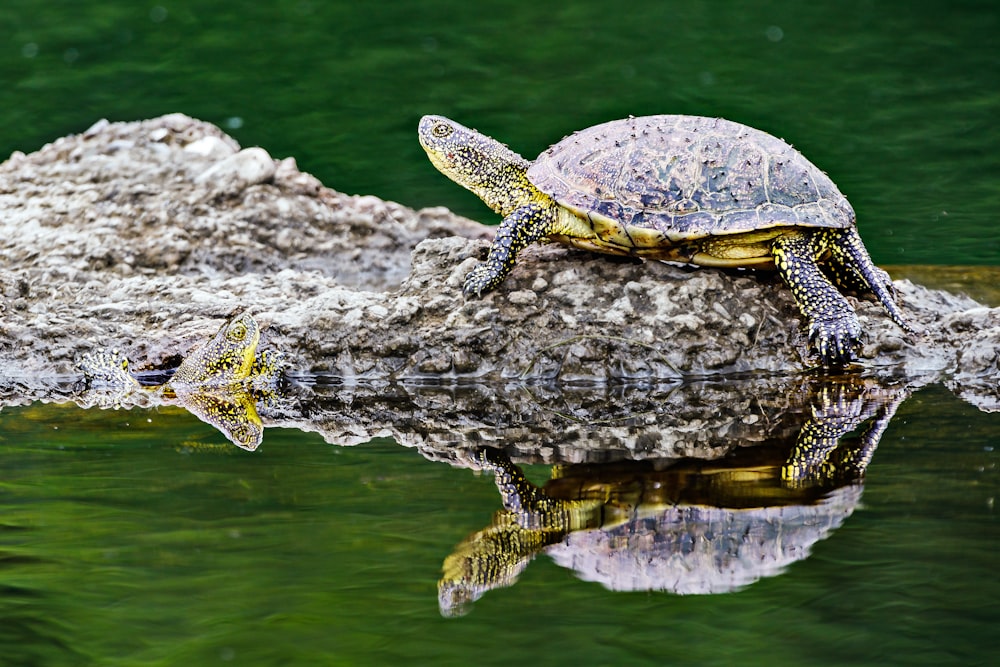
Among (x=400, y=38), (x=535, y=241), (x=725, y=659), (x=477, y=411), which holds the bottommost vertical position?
(x=725, y=659)

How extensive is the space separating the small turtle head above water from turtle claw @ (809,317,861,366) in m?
2.39

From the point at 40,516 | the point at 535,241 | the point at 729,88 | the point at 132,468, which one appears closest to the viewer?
the point at 40,516

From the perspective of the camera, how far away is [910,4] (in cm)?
1020

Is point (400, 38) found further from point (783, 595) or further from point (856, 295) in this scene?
point (783, 595)

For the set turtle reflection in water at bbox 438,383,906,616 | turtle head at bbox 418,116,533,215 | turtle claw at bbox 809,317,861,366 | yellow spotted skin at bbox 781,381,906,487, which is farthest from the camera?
turtle head at bbox 418,116,533,215

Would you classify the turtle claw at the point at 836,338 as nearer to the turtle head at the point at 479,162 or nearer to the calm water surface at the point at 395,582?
the calm water surface at the point at 395,582

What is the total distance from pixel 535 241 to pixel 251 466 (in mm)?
1865

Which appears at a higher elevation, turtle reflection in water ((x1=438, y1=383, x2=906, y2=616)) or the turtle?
the turtle

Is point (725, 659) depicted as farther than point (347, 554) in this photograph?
No

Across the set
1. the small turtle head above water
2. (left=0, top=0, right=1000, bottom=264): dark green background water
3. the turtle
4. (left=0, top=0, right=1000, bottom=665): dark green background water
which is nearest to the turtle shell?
the turtle

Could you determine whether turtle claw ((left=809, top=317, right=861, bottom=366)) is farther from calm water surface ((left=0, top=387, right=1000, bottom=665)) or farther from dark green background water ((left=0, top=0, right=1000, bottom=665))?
calm water surface ((left=0, top=387, right=1000, bottom=665))

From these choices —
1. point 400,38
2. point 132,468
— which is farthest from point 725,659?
point 400,38

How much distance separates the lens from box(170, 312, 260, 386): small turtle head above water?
4.89 metres

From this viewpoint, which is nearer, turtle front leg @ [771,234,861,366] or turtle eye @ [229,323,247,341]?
turtle front leg @ [771,234,861,366]
